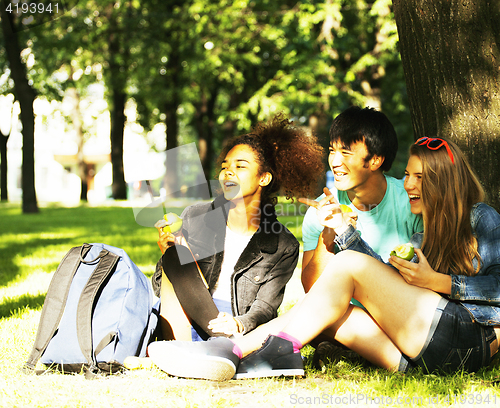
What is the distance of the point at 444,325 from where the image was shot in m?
2.45

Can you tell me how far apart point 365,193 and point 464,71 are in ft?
3.56

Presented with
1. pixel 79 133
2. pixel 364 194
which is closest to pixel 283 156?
pixel 364 194

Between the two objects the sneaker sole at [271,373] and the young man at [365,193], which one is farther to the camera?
the young man at [365,193]

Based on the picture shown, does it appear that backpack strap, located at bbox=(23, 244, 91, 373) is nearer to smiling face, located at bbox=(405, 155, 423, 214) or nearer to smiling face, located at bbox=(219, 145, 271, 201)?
smiling face, located at bbox=(219, 145, 271, 201)

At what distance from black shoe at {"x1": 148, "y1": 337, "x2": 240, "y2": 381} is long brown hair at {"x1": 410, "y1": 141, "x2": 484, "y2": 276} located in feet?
3.73

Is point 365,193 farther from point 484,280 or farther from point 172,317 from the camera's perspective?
point 172,317

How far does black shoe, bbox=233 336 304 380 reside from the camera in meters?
2.59

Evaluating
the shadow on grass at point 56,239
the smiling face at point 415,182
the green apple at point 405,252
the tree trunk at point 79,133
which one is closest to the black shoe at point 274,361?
the green apple at point 405,252

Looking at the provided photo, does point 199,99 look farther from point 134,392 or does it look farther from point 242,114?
point 134,392

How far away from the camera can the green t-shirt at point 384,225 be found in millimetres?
3162

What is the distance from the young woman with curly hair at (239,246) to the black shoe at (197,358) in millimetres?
257

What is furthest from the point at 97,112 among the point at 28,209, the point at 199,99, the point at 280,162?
the point at 280,162

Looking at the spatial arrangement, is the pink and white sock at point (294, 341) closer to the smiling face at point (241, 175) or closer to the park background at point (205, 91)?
the park background at point (205, 91)

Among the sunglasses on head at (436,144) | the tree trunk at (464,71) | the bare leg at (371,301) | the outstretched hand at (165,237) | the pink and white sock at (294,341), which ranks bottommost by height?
the pink and white sock at (294,341)
